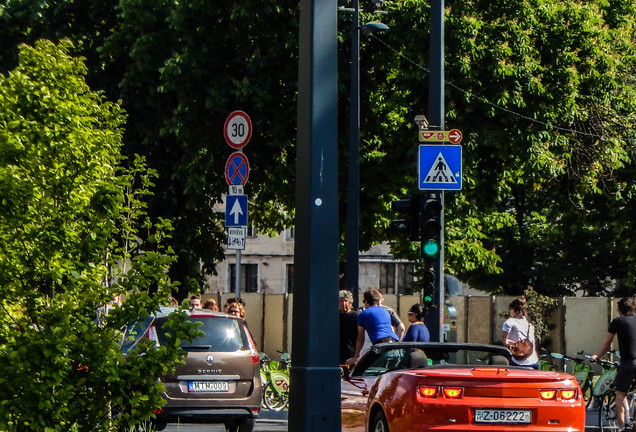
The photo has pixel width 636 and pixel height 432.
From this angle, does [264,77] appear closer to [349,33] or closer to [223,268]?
[349,33]

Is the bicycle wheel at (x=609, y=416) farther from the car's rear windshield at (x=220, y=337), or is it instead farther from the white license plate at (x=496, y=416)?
the white license plate at (x=496, y=416)

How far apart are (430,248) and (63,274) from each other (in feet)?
27.5

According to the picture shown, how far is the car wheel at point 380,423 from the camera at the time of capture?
11.1 metres

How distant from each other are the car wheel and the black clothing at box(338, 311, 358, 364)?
5276 mm

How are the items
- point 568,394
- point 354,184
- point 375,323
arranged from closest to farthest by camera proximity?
1. point 568,394
2. point 375,323
3. point 354,184

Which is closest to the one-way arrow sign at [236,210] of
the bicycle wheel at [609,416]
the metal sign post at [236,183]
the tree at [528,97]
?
the metal sign post at [236,183]

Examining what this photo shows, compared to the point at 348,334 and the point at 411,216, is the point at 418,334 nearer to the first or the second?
the point at 348,334

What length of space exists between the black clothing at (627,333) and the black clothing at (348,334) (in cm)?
363

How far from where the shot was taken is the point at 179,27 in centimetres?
2905

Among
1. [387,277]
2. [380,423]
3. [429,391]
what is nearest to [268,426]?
[380,423]

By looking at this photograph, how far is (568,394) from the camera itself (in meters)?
10.8

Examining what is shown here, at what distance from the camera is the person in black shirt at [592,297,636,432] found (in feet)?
48.1

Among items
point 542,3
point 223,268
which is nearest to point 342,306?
point 542,3

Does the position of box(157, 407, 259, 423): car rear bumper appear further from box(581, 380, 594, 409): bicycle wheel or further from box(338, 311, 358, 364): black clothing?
box(581, 380, 594, 409): bicycle wheel
